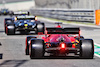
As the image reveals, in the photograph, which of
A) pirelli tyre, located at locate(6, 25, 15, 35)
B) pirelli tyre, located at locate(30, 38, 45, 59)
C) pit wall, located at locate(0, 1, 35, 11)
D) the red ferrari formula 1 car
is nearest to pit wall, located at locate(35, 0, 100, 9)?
pirelli tyre, located at locate(6, 25, 15, 35)

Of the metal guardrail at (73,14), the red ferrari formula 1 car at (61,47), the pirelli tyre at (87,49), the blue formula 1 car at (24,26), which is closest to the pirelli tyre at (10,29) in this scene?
the blue formula 1 car at (24,26)

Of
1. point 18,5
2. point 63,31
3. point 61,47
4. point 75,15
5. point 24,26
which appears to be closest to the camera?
point 61,47

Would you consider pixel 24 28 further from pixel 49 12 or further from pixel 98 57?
pixel 49 12

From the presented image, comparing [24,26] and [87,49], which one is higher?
[24,26]

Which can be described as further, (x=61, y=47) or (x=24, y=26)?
(x=24, y=26)

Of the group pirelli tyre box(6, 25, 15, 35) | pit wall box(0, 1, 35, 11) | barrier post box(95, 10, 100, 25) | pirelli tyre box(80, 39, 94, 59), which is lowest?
pirelli tyre box(80, 39, 94, 59)

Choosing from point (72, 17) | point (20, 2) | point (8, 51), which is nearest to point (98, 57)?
point (8, 51)

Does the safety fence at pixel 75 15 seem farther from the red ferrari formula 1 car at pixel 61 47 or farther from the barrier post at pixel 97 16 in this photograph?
the red ferrari formula 1 car at pixel 61 47

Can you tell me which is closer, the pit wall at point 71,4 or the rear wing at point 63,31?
the rear wing at point 63,31

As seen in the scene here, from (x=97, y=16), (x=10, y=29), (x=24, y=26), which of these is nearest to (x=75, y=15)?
(x=97, y=16)

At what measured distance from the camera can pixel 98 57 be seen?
39.1 ft

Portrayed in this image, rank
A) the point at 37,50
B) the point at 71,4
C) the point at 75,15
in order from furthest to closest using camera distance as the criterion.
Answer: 1. the point at 71,4
2. the point at 75,15
3. the point at 37,50

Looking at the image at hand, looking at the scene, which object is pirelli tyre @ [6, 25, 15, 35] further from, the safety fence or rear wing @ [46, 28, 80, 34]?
the safety fence

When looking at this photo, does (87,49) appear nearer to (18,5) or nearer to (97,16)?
(97,16)
